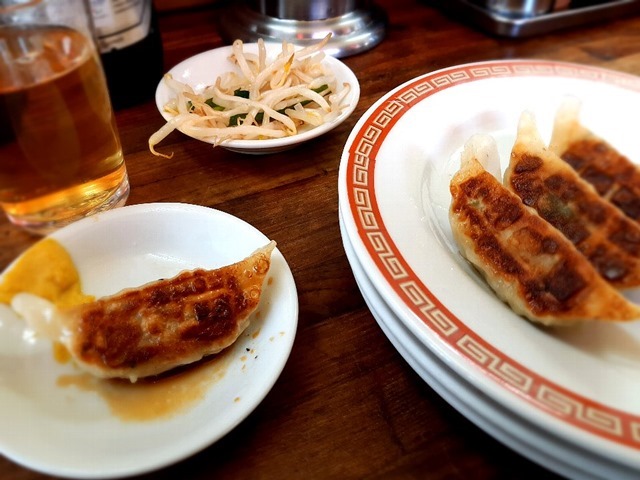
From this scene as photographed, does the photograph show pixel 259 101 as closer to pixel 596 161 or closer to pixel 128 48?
pixel 128 48

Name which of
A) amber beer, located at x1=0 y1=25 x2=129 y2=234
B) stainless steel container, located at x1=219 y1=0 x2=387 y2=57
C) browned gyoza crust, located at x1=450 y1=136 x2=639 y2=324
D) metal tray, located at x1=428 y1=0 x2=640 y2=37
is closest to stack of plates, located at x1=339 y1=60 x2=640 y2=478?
browned gyoza crust, located at x1=450 y1=136 x2=639 y2=324

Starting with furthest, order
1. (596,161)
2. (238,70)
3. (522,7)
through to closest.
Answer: (522,7), (238,70), (596,161)

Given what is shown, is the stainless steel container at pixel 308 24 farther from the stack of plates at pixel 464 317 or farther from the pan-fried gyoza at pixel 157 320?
the pan-fried gyoza at pixel 157 320

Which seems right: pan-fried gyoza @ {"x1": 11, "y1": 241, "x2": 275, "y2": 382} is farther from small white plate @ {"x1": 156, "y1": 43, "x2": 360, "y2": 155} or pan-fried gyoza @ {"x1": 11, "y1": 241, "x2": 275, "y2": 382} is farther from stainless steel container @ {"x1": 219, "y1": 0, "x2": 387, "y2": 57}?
stainless steel container @ {"x1": 219, "y1": 0, "x2": 387, "y2": 57}

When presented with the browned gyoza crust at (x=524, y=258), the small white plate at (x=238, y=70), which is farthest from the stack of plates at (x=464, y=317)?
the small white plate at (x=238, y=70)

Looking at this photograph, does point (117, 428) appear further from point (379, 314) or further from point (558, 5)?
point (558, 5)

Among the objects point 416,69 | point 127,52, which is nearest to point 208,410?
point 127,52

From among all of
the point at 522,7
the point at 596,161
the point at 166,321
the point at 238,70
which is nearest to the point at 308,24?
the point at 238,70
